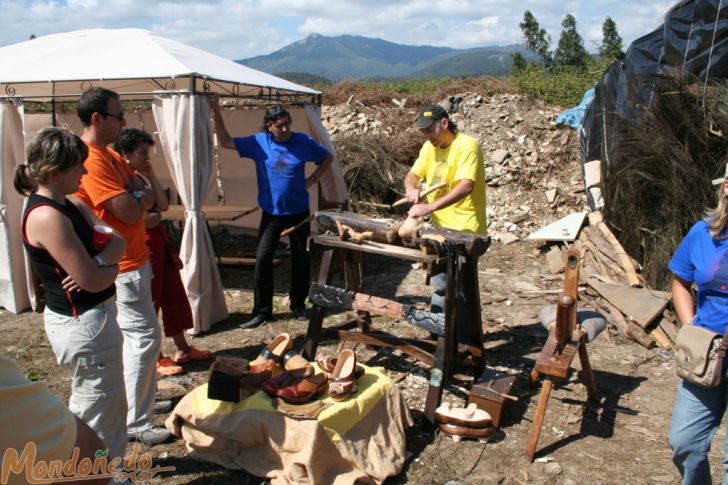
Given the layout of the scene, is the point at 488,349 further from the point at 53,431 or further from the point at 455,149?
the point at 53,431

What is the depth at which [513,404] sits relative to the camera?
418cm

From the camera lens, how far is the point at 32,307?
249 inches

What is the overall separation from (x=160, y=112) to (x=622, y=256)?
5227 millimetres

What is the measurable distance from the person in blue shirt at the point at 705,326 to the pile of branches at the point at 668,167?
3844 millimetres

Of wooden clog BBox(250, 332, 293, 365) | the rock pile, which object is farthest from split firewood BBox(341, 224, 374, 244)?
the rock pile

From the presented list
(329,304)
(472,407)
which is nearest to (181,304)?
(329,304)

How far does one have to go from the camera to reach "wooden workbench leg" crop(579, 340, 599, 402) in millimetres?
3871

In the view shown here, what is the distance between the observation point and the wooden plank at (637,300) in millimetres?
5500

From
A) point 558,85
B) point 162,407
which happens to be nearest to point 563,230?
point 162,407

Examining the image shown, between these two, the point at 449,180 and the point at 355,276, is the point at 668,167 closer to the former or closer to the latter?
the point at 449,180

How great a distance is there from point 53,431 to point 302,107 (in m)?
6.59

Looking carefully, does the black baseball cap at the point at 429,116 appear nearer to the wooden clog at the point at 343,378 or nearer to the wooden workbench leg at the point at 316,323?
the wooden workbench leg at the point at 316,323

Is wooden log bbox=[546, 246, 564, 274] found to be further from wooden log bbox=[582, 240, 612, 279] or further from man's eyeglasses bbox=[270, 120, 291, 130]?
man's eyeglasses bbox=[270, 120, 291, 130]

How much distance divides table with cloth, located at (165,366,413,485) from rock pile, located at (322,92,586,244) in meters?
5.81
